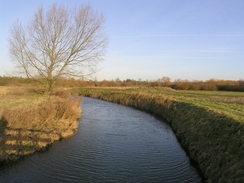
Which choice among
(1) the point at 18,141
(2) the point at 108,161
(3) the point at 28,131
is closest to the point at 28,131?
(3) the point at 28,131

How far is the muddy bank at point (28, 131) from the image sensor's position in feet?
32.3

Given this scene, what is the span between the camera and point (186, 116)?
16578 millimetres

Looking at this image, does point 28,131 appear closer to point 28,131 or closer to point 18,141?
point 28,131

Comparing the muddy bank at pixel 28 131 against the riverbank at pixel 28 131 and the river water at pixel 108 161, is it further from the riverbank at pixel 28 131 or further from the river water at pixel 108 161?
the river water at pixel 108 161

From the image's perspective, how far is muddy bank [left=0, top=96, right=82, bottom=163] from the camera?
9.84m

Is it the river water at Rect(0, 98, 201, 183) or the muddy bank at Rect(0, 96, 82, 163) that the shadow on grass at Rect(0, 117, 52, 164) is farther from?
the river water at Rect(0, 98, 201, 183)

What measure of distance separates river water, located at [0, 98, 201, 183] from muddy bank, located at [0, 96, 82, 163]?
462 millimetres

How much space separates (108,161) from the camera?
1020cm

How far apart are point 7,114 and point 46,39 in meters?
14.9

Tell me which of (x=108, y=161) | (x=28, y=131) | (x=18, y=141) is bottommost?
(x=108, y=161)

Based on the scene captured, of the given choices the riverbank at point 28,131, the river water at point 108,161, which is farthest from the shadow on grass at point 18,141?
the river water at point 108,161

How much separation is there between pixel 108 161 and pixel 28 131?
4643 mm

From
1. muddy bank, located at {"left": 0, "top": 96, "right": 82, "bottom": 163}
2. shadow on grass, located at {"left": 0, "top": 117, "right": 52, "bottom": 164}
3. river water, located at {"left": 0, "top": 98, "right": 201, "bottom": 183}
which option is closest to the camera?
river water, located at {"left": 0, "top": 98, "right": 201, "bottom": 183}

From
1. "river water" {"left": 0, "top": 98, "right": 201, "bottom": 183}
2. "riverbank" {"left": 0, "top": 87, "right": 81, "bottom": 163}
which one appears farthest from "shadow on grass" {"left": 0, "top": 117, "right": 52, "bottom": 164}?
"river water" {"left": 0, "top": 98, "right": 201, "bottom": 183}
